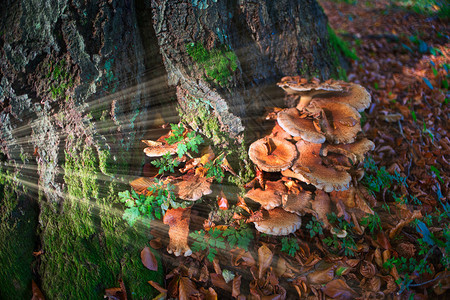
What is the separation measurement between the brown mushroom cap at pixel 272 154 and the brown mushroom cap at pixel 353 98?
0.93 metres

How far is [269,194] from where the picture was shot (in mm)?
2607

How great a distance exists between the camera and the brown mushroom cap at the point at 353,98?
3.21 metres

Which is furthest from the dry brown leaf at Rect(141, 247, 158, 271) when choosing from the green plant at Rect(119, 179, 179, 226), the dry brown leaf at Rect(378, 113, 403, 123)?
the dry brown leaf at Rect(378, 113, 403, 123)

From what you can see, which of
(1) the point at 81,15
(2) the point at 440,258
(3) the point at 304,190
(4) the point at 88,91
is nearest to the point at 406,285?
(2) the point at 440,258

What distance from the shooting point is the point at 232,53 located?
3.06 meters

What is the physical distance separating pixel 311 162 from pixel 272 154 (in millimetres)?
422

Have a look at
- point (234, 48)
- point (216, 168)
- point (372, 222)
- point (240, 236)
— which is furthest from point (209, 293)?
point (234, 48)

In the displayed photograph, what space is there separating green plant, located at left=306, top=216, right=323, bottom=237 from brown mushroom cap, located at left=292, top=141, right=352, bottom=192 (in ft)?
1.25

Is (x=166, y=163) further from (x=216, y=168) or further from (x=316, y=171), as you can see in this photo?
(x=316, y=171)

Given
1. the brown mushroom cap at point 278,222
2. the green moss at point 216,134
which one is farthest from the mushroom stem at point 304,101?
the brown mushroom cap at point 278,222

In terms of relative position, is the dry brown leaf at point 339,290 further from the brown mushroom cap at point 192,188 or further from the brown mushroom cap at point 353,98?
the brown mushroom cap at point 353,98

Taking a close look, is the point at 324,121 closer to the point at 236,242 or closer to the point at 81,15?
the point at 236,242

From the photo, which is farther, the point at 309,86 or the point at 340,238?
the point at 309,86

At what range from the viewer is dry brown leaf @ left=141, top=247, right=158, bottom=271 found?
2.63 m
